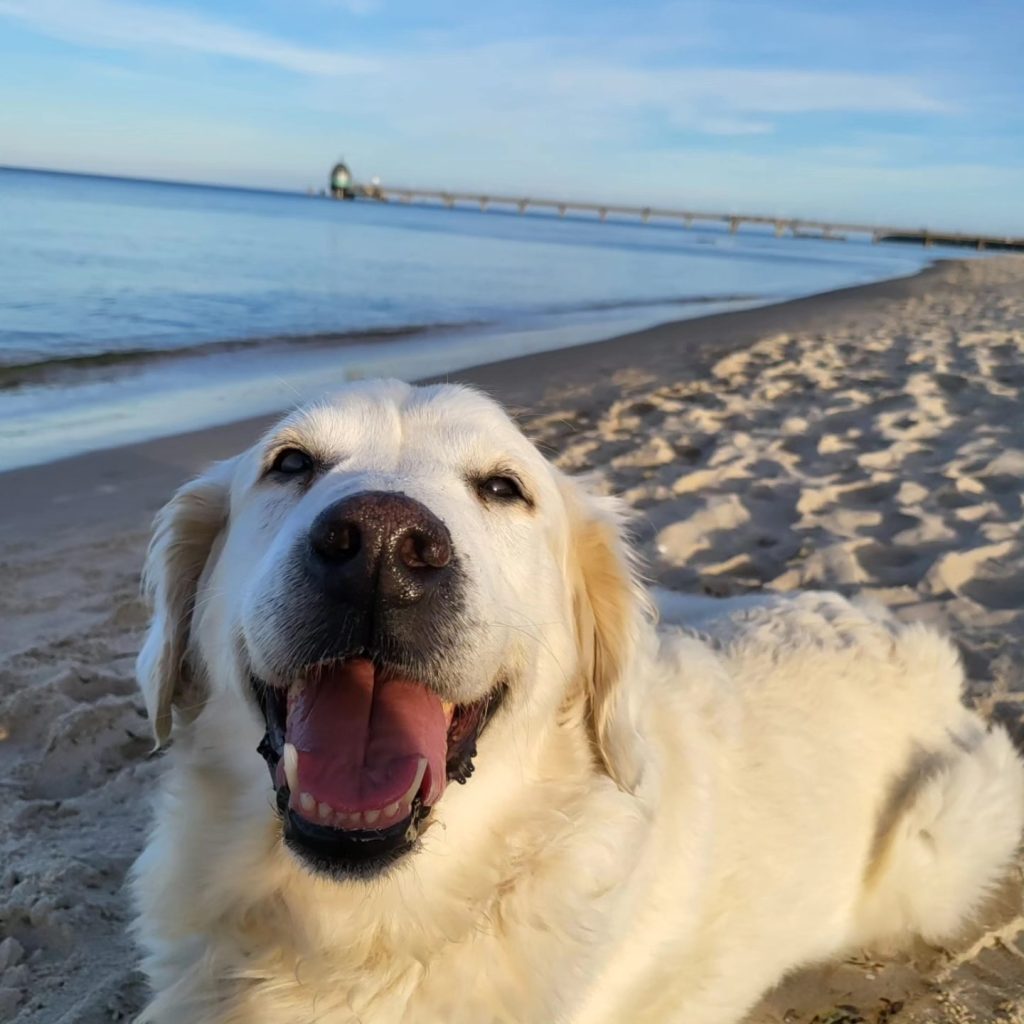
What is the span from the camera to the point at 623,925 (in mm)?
2361

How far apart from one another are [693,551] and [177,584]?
3506mm

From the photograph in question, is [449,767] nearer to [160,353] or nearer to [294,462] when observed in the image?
[294,462]

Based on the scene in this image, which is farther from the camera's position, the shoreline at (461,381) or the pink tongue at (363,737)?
the shoreline at (461,381)

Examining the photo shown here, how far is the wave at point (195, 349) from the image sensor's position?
33.8 feet

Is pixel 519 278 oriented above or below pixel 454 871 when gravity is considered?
Result: below

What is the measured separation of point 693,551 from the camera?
18.1ft

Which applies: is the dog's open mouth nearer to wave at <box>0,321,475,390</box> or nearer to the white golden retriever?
the white golden retriever

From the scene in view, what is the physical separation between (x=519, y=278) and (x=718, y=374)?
14.8 meters

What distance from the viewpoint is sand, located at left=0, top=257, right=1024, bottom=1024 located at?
9.25 feet

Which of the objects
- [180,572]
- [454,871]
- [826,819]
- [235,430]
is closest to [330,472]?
[180,572]

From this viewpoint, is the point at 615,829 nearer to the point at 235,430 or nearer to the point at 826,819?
the point at 826,819

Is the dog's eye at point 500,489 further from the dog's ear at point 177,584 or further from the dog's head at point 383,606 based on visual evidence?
the dog's ear at point 177,584

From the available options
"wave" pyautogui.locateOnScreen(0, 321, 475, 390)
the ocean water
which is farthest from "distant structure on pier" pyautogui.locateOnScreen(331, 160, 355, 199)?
"wave" pyautogui.locateOnScreen(0, 321, 475, 390)

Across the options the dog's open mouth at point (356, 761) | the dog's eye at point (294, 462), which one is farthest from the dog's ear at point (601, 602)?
the dog's eye at point (294, 462)
